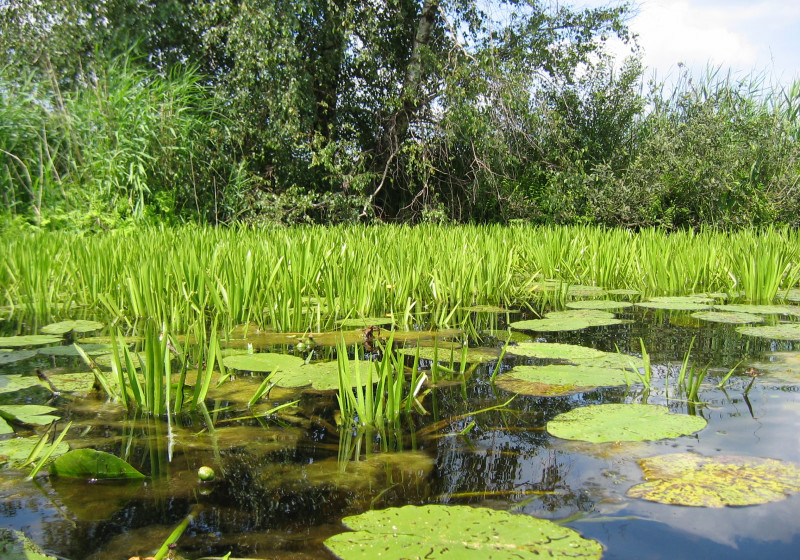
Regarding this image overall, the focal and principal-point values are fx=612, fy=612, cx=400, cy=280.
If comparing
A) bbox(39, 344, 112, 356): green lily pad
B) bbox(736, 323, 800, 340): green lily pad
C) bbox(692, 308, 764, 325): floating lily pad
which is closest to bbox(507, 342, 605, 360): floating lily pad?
bbox(736, 323, 800, 340): green lily pad

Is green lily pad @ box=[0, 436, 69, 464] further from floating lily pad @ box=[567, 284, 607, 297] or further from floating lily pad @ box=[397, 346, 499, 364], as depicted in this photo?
floating lily pad @ box=[567, 284, 607, 297]

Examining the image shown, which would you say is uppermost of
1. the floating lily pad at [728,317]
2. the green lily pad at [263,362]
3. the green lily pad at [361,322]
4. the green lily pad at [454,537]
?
the floating lily pad at [728,317]

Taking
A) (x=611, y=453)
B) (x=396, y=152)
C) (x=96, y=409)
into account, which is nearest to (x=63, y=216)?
(x=396, y=152)

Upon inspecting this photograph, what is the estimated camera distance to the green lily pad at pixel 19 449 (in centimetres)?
124

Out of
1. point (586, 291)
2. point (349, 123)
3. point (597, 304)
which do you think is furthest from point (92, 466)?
point (349, 123)

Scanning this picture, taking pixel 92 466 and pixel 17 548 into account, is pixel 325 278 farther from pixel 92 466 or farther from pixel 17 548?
pixel 17 548

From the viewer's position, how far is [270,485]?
117 centimetres

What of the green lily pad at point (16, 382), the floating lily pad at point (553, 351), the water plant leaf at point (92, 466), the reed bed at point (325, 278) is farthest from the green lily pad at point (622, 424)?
the green lily pad at point (16, 382)

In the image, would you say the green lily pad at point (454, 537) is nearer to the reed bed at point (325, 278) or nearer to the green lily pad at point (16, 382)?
the green lily pad at point (16, 382)

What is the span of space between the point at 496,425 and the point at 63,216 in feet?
18.5

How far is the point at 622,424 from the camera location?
1413 mm

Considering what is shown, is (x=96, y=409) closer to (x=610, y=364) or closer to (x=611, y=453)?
(x=611, y=453)

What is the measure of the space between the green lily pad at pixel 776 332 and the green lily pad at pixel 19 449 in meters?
2.33

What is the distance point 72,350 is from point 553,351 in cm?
172
